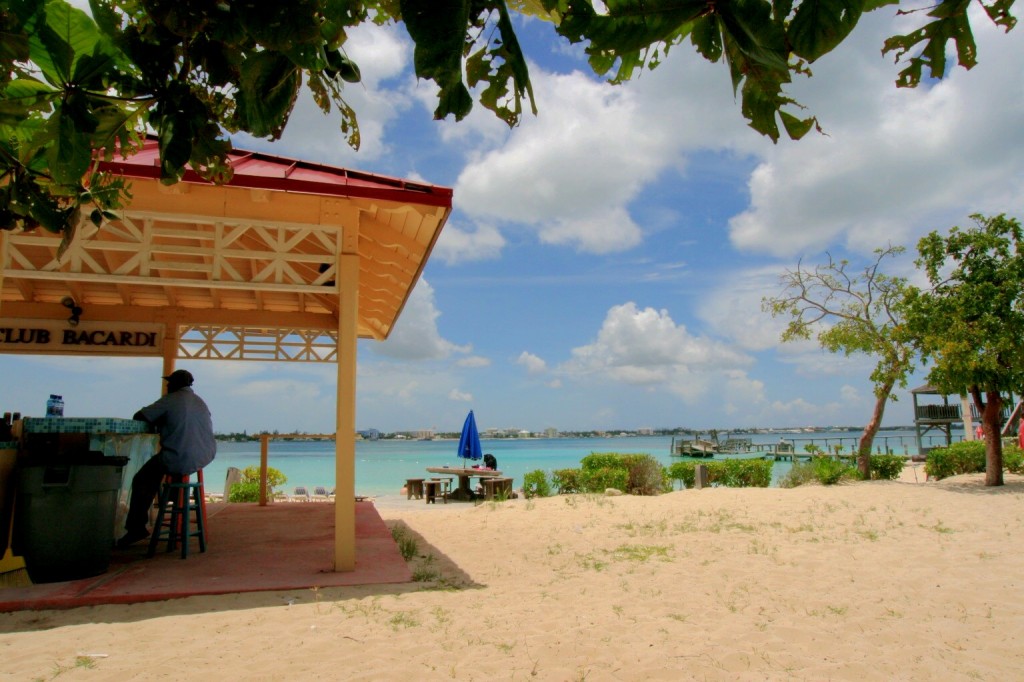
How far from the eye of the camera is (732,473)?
15438 mm

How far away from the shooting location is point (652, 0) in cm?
71

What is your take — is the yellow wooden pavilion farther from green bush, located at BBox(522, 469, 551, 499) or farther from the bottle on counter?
green bush, located at BBox(522, 469, 551, 499)

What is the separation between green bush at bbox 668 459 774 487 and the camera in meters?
15.2

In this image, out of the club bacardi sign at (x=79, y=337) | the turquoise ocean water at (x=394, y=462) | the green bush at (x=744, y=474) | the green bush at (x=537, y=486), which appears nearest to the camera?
the club bacardi sign at (x=79, y=337)

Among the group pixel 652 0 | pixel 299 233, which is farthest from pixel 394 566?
pixel 652 0

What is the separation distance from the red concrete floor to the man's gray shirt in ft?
3.12

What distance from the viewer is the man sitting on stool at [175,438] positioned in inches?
238

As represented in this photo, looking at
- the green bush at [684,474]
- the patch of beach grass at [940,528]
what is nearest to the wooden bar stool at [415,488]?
the green bush at [684,474]

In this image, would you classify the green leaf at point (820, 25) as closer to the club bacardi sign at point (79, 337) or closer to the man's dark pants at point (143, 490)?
the man's dark pants at point (143, 490)

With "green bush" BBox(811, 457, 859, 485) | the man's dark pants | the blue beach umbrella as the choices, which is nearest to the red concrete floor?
the man's dark pants

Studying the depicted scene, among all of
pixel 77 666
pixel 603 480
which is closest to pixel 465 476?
pixel 603 480

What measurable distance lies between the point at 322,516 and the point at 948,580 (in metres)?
7.78

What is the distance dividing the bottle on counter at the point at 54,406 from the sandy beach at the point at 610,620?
3058 mm

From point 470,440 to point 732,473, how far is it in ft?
23.1
